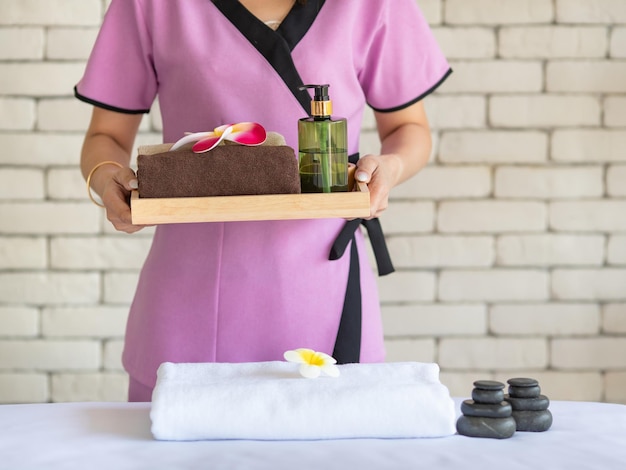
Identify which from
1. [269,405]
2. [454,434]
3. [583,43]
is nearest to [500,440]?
[454,434]

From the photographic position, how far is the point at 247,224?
151cm

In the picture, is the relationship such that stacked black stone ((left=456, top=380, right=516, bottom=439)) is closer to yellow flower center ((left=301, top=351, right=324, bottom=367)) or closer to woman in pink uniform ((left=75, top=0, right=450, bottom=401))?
yellow flower center ((left=301, top=351, right=324, bottom=367))

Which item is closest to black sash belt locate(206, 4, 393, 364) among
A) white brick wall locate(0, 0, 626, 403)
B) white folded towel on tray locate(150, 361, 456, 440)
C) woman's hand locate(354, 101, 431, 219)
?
woman's hand locate(354, 101, 431, 219)

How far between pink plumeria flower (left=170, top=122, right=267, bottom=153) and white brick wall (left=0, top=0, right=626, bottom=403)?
1.01m

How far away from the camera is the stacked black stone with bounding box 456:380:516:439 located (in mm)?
1106

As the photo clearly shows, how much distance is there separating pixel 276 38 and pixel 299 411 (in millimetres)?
664

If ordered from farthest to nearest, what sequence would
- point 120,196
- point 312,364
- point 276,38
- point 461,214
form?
point 461,214
point 276,38
point 120,196
point 312,364

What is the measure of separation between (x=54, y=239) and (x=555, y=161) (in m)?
1.29

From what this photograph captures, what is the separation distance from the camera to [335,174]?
50.6 inches

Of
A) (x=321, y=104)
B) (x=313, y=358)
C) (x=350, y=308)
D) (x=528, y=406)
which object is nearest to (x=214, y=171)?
(x=321, y=104)

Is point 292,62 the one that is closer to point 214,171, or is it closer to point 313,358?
point 214,171

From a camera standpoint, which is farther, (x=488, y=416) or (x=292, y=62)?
(x=292, y=62)

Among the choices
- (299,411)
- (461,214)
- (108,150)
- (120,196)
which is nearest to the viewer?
(299,411)

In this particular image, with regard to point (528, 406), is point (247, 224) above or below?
above
